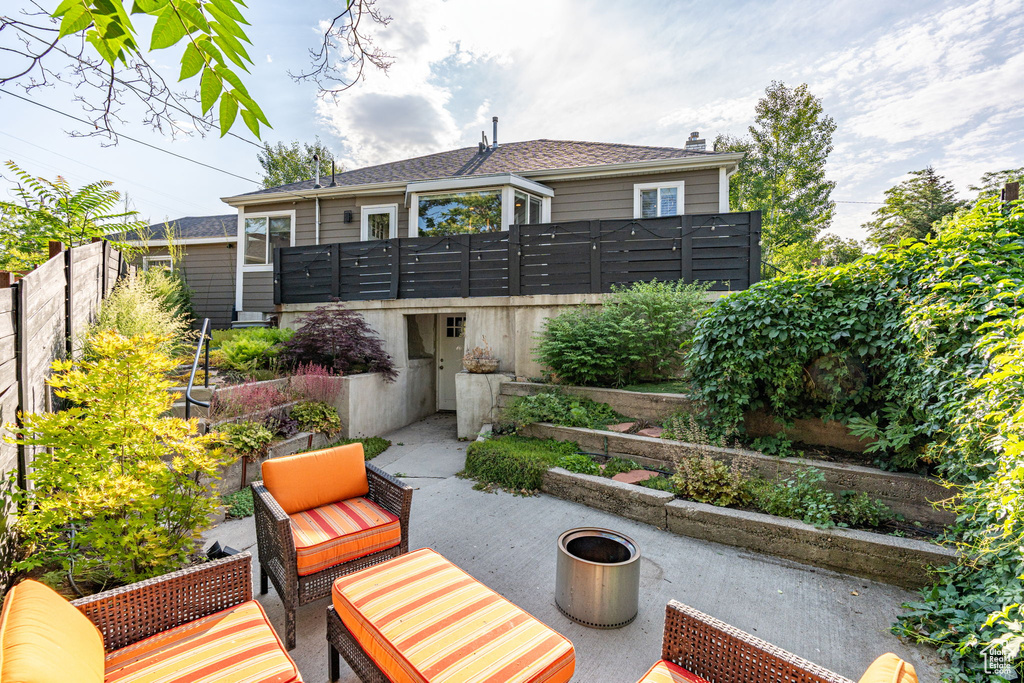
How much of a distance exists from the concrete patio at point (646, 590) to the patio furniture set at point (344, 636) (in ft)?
2.01

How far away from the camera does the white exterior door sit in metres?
9.98

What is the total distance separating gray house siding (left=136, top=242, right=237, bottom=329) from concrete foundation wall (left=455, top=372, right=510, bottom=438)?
9356mm

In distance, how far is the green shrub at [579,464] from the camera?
4996 mm

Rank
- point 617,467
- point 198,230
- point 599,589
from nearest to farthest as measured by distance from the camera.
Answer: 1. point 599,589
2. point 617,467
3. point 198,230


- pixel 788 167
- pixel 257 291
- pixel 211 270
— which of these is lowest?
pixel 257 291

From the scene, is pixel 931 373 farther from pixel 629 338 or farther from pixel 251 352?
pixel 251 352

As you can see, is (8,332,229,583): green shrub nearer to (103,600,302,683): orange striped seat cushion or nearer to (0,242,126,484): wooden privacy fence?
(0,242,126,484): wooden privacy fence

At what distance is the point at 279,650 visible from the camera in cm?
190

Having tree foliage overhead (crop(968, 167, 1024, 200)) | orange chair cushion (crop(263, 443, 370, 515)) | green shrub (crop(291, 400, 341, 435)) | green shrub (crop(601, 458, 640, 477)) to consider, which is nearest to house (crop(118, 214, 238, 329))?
green shrub (crop(291, 400, 341, 435))

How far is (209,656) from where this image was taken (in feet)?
5.94

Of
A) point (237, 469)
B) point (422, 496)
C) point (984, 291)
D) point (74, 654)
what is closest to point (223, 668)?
point (74, 654)

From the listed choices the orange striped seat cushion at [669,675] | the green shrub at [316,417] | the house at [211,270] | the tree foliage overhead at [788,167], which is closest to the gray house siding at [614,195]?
the green shrub at [316,417]

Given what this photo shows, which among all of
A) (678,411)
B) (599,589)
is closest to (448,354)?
(678,411)

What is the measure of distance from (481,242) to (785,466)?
20.6 ft
